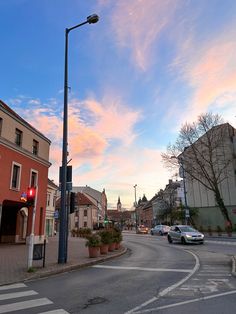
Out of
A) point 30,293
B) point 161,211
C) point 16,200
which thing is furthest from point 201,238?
point 161,211

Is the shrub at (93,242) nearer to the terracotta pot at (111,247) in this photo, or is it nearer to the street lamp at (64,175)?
the street lamp at (64,175)

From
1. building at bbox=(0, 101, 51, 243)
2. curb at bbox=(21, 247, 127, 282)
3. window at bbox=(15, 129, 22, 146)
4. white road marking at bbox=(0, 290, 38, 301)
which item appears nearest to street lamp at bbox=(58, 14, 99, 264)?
curb at bbox=(21, 247, 127, 282)

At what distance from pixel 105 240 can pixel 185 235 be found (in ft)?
34.9

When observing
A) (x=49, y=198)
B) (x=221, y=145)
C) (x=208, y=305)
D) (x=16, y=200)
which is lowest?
(x=208, y=305)

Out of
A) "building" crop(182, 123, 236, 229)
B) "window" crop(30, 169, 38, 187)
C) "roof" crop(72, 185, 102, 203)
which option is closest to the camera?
"window" crop(30, 169, 38, 187)

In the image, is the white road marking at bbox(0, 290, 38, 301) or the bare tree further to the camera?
the bare tree

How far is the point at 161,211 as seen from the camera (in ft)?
276

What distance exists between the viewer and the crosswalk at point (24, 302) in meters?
6.86

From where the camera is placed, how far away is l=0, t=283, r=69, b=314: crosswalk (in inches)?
270

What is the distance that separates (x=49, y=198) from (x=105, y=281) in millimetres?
44773

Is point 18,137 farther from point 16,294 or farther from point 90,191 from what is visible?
point 90,191

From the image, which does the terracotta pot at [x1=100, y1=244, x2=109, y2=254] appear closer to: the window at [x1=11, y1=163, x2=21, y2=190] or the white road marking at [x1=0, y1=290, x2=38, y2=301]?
the white road marking at [x1=0, y1=290, x2=38, y2=301]

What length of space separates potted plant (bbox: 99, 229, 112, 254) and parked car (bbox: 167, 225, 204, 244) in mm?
9945

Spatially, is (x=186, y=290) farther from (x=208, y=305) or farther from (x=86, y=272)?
(x=86, y=272)
